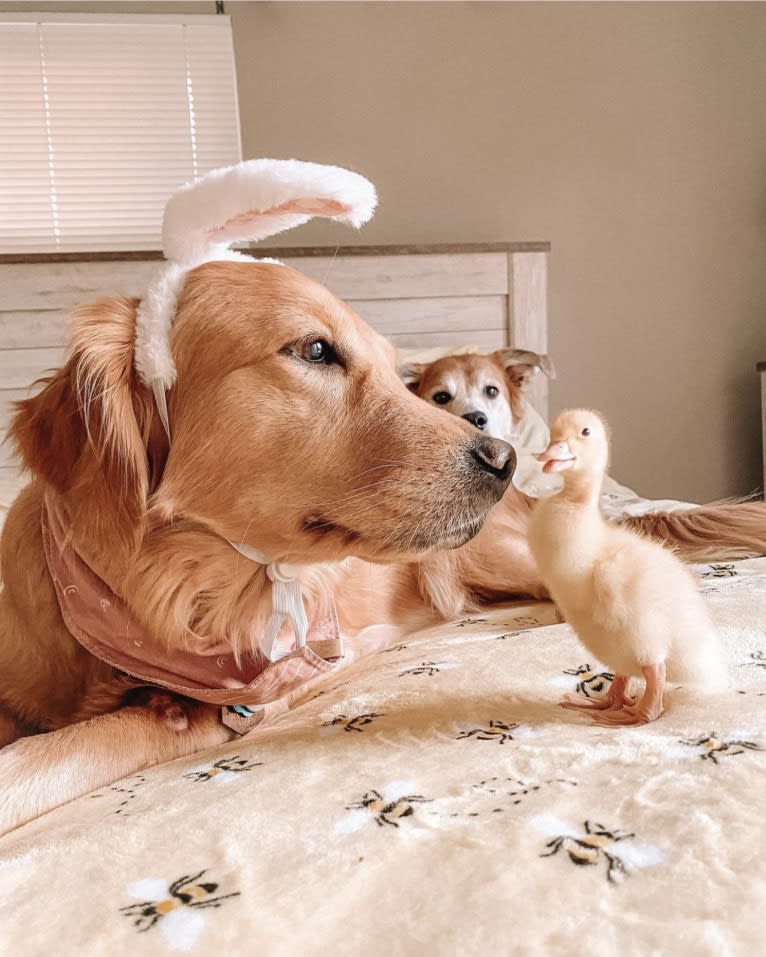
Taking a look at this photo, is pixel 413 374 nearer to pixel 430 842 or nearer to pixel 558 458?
pixel 558 458

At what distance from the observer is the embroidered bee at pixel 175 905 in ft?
1.55

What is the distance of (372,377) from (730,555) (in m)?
1.02

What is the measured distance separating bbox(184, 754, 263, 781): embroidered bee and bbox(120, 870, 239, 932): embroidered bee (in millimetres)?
230

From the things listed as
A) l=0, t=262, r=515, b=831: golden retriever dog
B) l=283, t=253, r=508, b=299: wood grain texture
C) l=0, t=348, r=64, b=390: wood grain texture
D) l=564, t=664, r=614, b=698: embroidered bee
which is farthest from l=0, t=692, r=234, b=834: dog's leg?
l=283, t=253, r=508, b=299: wood grain texture

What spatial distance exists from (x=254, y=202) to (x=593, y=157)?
3.14 meters

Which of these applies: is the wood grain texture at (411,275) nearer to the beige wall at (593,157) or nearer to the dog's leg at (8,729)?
the beige wall at (593,157)

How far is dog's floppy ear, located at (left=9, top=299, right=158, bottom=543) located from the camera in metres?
0.96

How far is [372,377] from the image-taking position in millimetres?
1029

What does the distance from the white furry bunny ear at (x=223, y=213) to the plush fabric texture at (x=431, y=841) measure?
49 cm

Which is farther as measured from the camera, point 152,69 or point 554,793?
point 152,69

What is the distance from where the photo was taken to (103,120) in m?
3.35

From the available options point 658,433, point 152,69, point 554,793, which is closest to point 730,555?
point 554,793

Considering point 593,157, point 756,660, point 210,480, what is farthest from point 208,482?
point 593,157

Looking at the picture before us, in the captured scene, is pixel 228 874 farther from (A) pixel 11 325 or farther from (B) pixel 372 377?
(A) pixel 11 325
